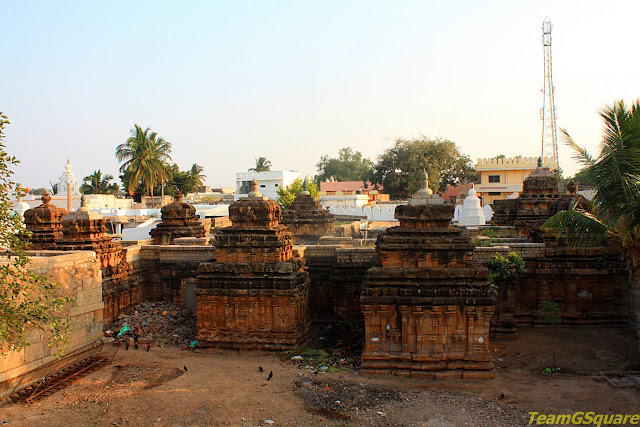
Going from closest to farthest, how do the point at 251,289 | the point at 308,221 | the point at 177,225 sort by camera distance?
the point at 251,289 < the point at 177,225 < the point at 308,221

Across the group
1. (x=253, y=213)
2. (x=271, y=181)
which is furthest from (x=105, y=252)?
(x=271, y=181)

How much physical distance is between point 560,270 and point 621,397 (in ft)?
16.4

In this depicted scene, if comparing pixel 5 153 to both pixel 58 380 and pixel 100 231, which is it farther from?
pixel 100 231

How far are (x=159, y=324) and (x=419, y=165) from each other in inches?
1582

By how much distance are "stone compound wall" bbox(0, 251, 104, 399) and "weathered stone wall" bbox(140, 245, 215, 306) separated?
3414mm

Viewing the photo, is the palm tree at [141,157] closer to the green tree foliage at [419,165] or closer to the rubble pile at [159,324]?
the green tree foliage at [419,165]

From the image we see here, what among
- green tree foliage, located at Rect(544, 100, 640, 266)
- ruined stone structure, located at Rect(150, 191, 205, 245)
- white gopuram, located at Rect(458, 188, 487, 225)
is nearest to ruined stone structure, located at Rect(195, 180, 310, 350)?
green tree foliage, located at Rect(544, 100, 640, 266)

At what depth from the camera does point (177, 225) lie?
20719 mm

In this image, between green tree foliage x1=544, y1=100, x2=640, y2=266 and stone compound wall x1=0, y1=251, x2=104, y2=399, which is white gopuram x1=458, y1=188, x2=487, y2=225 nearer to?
green tree foliage x1=544, y1=100, x2=640, y2=266

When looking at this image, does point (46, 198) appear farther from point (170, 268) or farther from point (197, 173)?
point (197, 173)

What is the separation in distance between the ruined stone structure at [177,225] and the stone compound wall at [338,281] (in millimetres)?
7463

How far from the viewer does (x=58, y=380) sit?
1067 centimetres

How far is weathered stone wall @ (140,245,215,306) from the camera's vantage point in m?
15.9

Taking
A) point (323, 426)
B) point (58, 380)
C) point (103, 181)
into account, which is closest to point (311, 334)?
point (323, 426)
